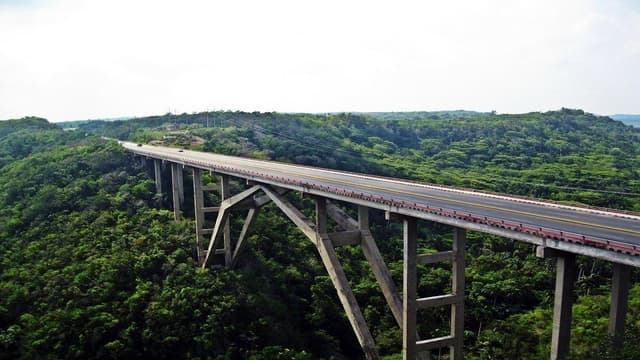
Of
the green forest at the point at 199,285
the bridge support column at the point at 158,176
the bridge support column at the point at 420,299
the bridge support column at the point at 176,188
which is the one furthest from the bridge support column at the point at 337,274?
the bridge support column at the point at 158,176

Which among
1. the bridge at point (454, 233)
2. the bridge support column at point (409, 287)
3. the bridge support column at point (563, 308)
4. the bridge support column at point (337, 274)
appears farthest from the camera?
the bridge support column at point (337, 274)

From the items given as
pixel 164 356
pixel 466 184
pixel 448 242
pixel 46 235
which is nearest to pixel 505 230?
pixel 164 356

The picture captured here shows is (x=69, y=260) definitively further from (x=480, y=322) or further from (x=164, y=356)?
(x=480, y=322)

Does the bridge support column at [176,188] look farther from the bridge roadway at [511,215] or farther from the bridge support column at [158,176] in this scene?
the bridge roadway at [511,215]

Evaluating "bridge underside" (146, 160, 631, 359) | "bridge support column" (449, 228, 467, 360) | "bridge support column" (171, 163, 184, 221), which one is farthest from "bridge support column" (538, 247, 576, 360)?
"bridge support column" (171, 163, 184, 221)

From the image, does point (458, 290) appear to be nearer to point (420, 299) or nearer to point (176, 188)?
point (420, 299)

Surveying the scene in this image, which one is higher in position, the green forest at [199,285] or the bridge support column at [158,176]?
the bridge support column at [158,176]
